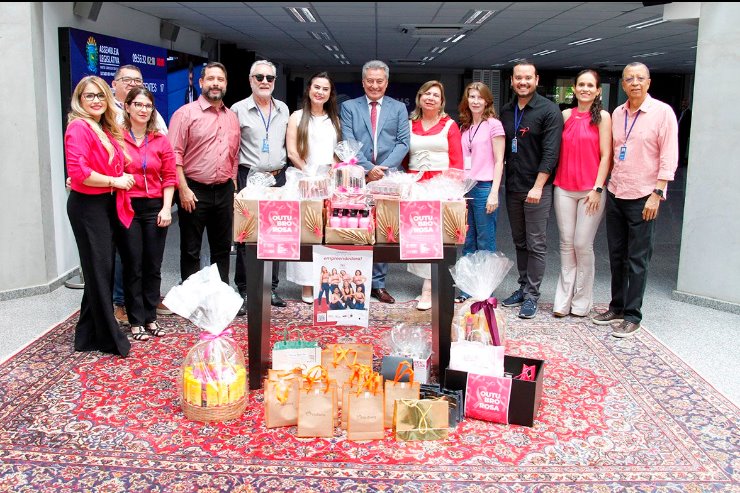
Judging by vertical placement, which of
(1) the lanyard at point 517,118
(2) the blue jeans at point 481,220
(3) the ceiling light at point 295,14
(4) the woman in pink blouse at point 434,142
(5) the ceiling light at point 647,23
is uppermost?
(5) the ceiling light at point 647,23

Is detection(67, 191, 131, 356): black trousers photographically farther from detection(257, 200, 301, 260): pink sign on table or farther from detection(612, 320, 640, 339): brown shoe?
detection(612, 320, 640, 339): brown shoe

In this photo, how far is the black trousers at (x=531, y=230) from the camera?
4605 mm

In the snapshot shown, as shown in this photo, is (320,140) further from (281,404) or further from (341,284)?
(281,404)

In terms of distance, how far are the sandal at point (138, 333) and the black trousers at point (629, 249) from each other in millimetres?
2940

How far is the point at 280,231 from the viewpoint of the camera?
3.23 m

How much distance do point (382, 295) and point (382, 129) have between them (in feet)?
4.02

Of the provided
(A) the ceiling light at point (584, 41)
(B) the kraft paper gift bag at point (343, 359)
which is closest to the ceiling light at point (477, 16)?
(A) the ceiling light at point (584, 41)

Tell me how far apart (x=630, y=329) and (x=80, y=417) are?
127 inches

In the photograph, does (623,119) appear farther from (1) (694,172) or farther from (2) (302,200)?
(2) (302,200)

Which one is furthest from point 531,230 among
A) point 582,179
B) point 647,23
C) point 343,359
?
point 647,23

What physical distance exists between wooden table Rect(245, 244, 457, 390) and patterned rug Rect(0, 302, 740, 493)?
192mm

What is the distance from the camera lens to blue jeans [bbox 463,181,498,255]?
15.8 feet

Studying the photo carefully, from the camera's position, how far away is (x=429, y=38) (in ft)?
36.4

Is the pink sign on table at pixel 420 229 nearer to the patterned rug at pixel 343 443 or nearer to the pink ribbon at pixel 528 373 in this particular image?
the pink ribbon at pixel 528 373
